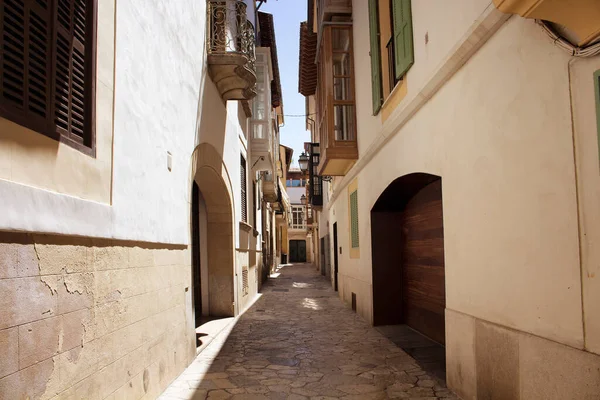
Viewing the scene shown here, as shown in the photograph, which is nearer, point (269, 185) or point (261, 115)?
point (261, 115)

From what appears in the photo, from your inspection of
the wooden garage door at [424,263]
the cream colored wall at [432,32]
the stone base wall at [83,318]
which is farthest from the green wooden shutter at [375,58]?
the stone base wall at [83,318]

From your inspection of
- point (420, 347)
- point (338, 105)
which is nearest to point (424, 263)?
point (420, 347)

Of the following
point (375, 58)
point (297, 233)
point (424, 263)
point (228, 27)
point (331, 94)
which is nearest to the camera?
point (424, 263)

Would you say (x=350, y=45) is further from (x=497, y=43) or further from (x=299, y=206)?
(x=299, y=206)

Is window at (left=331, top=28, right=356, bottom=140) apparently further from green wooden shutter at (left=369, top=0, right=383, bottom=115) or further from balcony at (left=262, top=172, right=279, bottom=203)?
balcony at (left=262, top=172, right=279, bottom=203)

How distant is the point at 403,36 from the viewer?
6.10 meters

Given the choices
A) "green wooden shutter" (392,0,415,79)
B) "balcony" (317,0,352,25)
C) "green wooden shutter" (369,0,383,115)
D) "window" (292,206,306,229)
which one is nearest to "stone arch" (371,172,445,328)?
"green wooden shutter" (369,0,383,115)

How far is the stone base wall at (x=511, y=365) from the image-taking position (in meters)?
2.80

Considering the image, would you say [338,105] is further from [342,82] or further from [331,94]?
[342,82]

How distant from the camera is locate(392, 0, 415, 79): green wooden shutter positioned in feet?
19.3

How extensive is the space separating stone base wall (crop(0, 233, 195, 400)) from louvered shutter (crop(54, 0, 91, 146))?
2.53ft

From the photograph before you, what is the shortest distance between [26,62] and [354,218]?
8.79 metres

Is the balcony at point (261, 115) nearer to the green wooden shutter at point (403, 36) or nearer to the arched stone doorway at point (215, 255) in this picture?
the arched stone doorway at point (215, 255)

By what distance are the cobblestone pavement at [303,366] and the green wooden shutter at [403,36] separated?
383 centimetres
